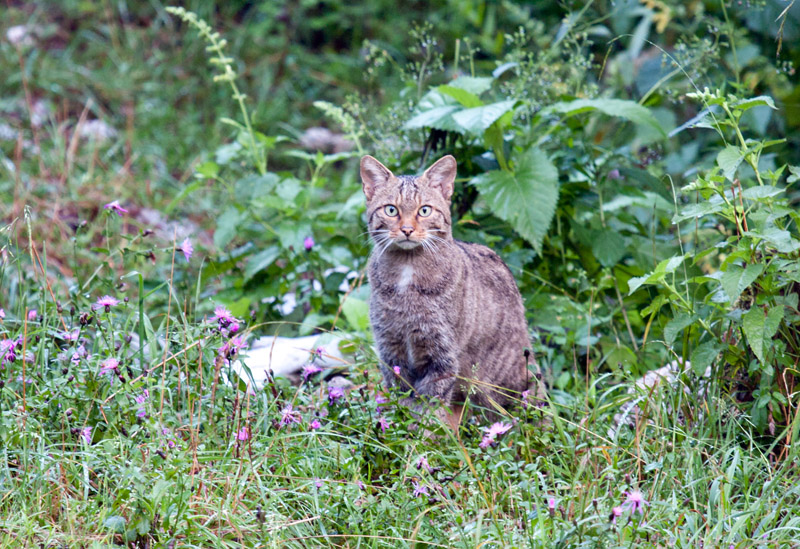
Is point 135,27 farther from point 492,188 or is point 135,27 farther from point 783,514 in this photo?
point 783,514

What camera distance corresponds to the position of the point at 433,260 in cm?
328

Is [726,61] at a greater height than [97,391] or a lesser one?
greater

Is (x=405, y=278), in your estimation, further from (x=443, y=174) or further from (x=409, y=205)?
(x=443, y=174)

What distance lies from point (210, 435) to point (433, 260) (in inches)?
40.7

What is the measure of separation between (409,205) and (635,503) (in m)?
1.46

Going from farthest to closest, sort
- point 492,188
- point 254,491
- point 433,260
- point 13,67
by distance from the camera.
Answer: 1. point 13,67
2. point 492,188
3. point 433,260
4. point 254,491

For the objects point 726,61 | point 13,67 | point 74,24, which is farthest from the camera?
point 74,24

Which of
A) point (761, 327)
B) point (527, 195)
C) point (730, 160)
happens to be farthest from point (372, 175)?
point (761, 327)

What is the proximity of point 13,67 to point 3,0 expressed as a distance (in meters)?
1.35

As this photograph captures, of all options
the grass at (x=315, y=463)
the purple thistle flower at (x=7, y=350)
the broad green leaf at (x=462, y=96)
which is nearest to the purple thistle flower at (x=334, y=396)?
the grass at (x=315, y=463)

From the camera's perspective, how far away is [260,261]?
13.9ft

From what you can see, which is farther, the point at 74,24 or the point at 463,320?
the point at 74,24

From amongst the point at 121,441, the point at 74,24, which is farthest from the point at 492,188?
the point at 74,24

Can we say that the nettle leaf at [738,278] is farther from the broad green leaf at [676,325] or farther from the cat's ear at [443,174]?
the cat's ear at [443,174]
